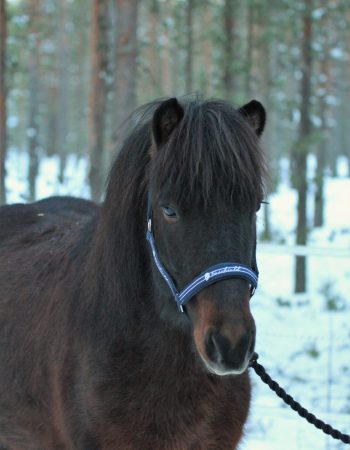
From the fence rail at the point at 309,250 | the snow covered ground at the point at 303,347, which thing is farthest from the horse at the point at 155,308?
the fence rail at the point at 309,250

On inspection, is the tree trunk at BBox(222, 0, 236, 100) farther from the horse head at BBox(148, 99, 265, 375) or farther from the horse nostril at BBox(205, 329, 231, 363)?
the horse nostril at BBox(205, 329, 231, 363)

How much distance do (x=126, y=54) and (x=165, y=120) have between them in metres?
7.18

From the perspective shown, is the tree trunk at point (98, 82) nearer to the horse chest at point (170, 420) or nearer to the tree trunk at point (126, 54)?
the tree trunk at point (126, 54)

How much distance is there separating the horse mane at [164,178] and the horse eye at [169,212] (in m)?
0.04

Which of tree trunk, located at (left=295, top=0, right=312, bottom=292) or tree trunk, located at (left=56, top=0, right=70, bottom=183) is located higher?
tree trunk, located at (left=56, top=0, right=70, bottom=183)

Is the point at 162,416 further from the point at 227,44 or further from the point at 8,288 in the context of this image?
the point at 227,44

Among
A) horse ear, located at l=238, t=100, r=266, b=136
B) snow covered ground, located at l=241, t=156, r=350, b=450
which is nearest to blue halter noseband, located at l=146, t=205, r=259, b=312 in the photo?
horse ear, located at l=238, t=100, r=266, b=136

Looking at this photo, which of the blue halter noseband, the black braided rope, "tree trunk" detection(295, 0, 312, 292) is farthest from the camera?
"tree trunk" detection(295, 0, 312, 292)

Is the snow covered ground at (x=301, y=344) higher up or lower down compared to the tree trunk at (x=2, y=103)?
lower down

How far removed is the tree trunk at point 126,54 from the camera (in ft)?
31.0

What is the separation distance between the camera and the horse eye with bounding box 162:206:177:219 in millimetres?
2418

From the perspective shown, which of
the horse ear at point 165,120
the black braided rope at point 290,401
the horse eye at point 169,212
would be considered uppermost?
the horse ear at point 165,120

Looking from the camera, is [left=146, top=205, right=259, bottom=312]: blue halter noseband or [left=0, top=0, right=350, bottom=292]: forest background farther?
[left=0, top=0, right=350, bottom=292]: forest background

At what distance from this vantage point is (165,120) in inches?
100
